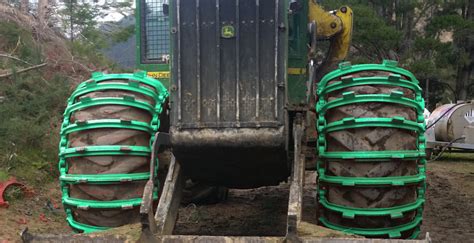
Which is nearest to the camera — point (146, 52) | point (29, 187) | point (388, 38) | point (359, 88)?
point (359, 88)

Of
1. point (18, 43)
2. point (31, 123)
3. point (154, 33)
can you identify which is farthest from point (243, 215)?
point (18, 43)

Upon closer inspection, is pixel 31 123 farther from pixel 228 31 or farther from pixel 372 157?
pixel 372 157

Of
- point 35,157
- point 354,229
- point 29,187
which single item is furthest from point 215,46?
point 35,157

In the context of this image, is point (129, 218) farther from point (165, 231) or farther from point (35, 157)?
point (35, 157)

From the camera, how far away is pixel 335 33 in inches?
245

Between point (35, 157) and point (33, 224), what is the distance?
2.32m

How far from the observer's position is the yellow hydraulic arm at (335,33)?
20.1 ft

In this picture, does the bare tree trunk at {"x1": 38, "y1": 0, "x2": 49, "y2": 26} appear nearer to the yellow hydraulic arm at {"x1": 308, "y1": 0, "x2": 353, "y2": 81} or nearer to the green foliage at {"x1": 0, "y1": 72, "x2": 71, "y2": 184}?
the green foliage at {"x1": 0, "y1": 72, "x2": 71, "y2": 184}

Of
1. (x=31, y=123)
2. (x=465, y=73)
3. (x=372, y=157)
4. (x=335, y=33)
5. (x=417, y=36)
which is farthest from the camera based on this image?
(x=465, y=73)

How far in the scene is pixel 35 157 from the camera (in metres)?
7.88

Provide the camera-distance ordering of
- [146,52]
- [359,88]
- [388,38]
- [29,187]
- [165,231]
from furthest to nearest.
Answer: [388,38]
[29,187]
[146,52]
[359,88]
[165,231]

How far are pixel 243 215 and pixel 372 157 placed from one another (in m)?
3.18

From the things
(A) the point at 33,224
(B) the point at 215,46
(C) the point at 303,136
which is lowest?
(A) the point at 33,224

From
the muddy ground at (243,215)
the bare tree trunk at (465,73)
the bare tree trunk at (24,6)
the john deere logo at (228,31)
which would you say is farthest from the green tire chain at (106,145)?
the bare tree trunk at (465,73)
